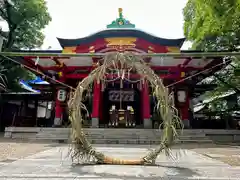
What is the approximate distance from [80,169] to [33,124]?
13.9 m

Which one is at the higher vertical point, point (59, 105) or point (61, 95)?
point (61, 95)

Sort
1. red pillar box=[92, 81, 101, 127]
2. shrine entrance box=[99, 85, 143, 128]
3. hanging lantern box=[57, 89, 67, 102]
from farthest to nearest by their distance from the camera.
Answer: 1. shrine entrance box=[99, 85, 143, 128]
2. hanging lantern box=[57, 89, 67, 102]
3. red pillar box=[92, 81, 101, 127]

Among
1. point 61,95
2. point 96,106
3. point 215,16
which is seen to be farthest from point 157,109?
point 61,95

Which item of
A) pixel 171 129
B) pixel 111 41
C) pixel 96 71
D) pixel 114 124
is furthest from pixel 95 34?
pixel 171 129

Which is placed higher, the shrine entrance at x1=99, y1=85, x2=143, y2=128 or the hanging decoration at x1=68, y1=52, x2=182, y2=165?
the shrine entrance at x1=99, y1=85, x2=143, y2=128

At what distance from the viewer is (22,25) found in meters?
15.8

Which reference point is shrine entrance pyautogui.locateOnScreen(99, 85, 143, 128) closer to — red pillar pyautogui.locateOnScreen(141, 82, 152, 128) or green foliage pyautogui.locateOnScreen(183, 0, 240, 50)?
red pillar pyautogui.locateOnScreen(141, 82, 152, 128)

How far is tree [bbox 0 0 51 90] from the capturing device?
1468 centimetres

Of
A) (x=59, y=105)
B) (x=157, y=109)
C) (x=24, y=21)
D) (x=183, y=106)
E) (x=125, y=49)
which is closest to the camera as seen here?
(x=157, y=109)

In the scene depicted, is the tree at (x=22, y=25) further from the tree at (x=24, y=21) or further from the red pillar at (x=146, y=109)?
the red pillar at (x=146, y=109)

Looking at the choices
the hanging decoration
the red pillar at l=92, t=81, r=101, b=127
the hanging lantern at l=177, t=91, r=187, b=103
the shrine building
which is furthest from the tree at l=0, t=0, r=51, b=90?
the hanging decoration

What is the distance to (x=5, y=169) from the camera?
3.77m

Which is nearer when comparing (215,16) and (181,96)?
(215,16)

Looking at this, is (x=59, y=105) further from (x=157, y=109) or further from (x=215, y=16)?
(x=215, y=16)
